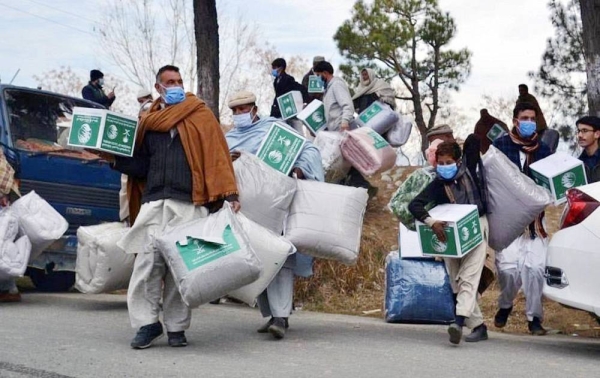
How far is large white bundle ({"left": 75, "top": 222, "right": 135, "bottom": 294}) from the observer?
952 cm

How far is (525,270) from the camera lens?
340 inches

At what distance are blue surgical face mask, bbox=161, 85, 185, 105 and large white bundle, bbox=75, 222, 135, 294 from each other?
2.37m

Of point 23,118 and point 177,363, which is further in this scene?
point 23,118

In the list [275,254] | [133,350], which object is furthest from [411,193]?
[133,350]

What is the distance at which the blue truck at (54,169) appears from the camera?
10742 mm

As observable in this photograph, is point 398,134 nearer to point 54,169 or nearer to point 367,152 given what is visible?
point 367,152

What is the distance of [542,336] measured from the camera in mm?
8859

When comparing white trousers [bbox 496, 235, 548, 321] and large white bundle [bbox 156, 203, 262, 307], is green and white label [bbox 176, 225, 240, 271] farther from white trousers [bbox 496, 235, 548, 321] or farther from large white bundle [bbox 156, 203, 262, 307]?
white trousers [bbox 496, 235, 548, 321]

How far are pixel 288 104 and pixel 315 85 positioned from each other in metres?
0.69

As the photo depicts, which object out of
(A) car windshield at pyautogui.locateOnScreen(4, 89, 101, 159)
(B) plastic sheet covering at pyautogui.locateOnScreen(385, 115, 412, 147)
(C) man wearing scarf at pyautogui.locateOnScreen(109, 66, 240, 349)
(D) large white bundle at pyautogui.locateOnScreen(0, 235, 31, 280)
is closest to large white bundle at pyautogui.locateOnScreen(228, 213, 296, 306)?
(C) man wearing scarf at pyautogui.locateOnScreen(109, 66, 240, 349)

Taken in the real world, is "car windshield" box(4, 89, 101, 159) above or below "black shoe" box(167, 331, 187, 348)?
above

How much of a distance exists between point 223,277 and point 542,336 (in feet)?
10.6

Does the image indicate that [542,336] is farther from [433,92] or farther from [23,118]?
[433,92]

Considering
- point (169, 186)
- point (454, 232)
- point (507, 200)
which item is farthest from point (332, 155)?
point (169, 186)
